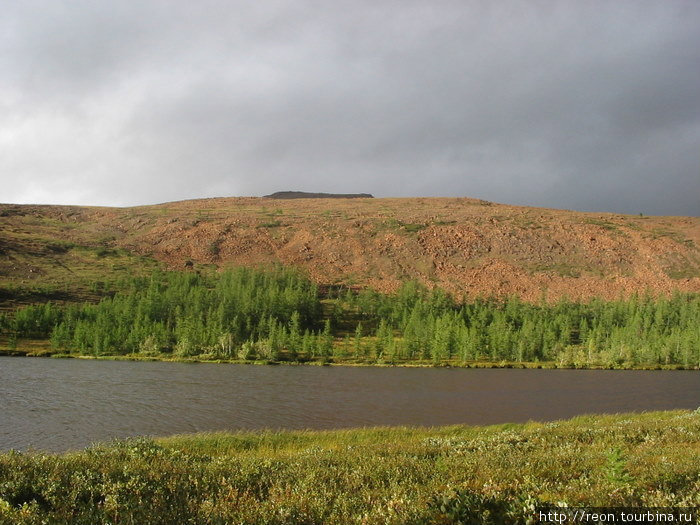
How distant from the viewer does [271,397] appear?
5250 centimetres

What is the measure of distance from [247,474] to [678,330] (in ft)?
456

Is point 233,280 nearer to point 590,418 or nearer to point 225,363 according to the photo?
point 225,363

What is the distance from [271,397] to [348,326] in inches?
3321

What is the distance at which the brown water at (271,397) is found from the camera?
38469 mm

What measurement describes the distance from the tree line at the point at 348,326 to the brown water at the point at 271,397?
1598 cm

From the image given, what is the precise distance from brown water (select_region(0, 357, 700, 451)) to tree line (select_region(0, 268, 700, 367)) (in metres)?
16.0

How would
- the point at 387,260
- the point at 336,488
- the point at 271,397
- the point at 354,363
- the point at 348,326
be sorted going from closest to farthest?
the point at 336,488 → the point at 271,397 → the point at 354,363 → the point at 348,326 → the point at 387,260

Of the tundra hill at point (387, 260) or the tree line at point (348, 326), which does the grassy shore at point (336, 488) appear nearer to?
the tree line at point (348, 326)

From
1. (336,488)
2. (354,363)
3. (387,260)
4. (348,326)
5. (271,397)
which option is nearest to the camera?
(336,488)

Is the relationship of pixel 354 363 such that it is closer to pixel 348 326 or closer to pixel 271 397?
pixel 348 326

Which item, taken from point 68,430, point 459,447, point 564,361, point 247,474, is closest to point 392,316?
point 564,361

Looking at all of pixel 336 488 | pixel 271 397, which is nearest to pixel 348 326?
pixel 271 397

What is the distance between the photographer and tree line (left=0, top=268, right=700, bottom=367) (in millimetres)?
104000

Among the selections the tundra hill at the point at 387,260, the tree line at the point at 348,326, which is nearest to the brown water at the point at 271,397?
the tree line at the point at 348,326
